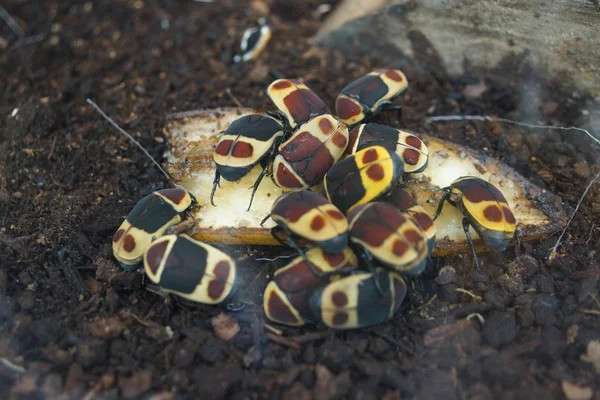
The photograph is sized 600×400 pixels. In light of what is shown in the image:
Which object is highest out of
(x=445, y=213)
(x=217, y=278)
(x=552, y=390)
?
(x=217, y=278)

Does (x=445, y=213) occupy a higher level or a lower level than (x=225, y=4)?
lower

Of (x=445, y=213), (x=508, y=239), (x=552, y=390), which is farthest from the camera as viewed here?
(x=445, y=213)

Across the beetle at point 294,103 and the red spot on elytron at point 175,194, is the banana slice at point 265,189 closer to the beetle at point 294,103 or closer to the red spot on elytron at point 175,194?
the red spot on elytron at point 175,194

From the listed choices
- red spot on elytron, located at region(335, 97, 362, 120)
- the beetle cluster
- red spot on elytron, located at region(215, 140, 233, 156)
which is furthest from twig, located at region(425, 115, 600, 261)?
red spot on elytron, located at region(215, 140, 233, 156)

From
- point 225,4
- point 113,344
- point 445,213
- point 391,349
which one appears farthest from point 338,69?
point 113,344

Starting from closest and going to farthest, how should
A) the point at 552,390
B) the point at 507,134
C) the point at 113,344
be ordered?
the point at 552,390 → the point at 113,344 → the point at 507,134

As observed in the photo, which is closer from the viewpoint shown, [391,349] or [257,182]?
[391,349]

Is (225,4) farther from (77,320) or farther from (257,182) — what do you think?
(77,320)

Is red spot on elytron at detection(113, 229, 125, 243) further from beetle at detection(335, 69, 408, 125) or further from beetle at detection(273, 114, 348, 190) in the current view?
beetle at detection(335, 69, 408, 125)

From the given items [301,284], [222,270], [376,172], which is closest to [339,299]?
[301,284]
